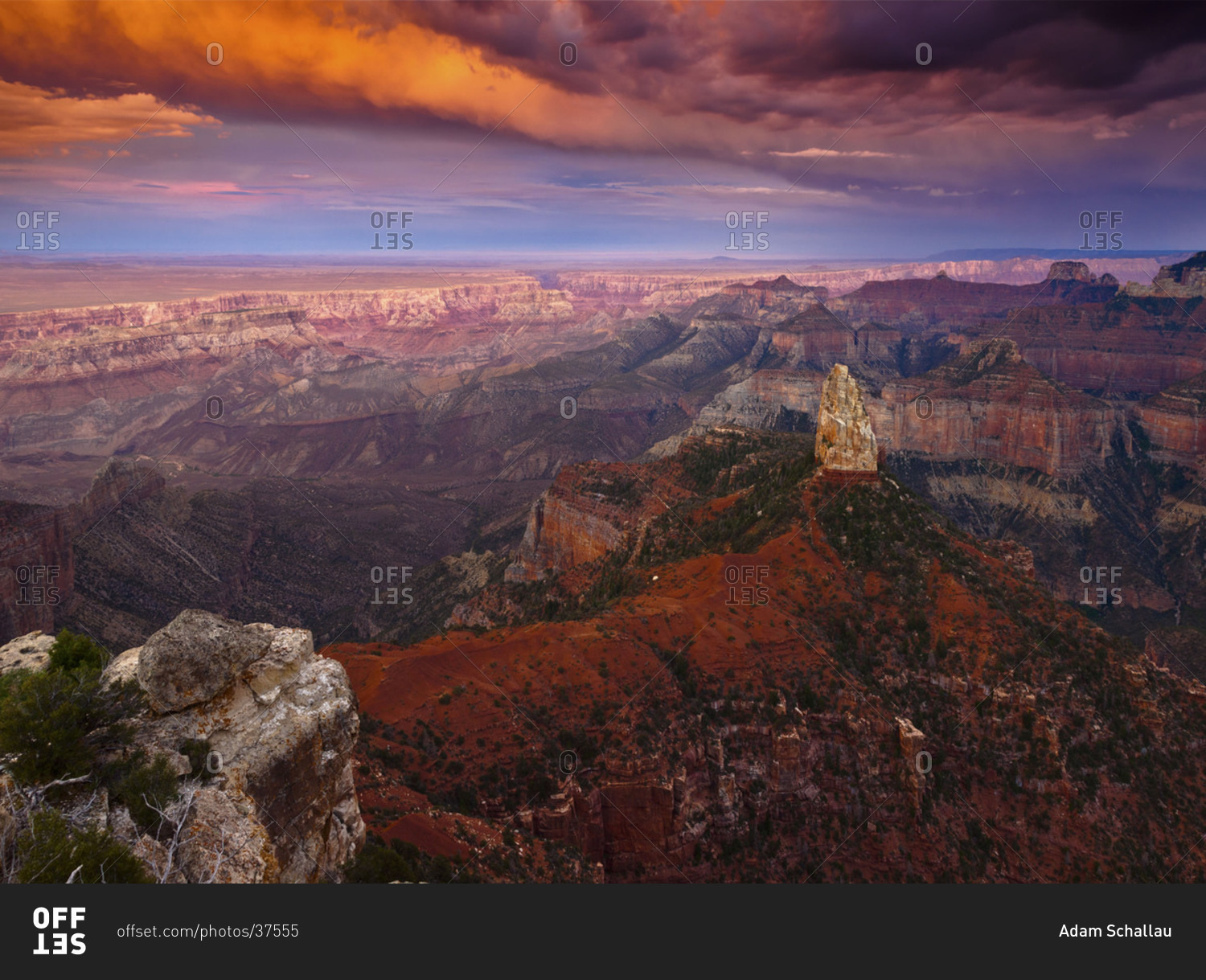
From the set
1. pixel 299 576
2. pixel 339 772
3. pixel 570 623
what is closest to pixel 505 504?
pixel 299 576

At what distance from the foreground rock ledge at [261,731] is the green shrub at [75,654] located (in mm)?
4612

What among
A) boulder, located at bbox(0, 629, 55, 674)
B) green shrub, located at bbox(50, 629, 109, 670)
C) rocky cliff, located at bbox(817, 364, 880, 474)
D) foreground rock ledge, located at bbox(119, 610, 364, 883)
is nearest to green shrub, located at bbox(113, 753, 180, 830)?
foreground rock ledge, located at bbox(119, 610, 364, 883)

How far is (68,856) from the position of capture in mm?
17203

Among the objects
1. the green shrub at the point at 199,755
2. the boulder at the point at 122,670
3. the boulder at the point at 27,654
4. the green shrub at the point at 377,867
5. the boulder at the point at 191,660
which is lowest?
the green shrub at the point at 377,867

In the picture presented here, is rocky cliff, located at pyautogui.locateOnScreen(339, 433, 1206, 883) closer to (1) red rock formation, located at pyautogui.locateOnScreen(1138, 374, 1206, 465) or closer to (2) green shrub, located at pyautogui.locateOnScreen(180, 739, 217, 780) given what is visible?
(2) green shrub, located at pyautogui.locateOnScreen(180, 739, 217, 780)

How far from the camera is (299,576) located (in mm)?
137875

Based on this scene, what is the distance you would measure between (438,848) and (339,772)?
8.88m

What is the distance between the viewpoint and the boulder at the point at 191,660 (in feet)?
76.7

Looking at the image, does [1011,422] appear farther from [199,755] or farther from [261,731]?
[199,755]

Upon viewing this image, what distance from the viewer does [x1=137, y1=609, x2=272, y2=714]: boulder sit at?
2338 centimetres

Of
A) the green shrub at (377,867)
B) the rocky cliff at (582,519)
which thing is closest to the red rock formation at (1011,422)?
the rocky cliff at (582,519)

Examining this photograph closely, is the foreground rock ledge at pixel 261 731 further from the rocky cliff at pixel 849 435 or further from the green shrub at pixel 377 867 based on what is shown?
the rocky cliff at pixel 849 435

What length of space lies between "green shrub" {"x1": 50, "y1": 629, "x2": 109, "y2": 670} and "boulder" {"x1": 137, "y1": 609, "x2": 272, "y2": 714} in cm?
718

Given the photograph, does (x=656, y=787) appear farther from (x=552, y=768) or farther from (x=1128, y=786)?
(x=1128, y=786)
